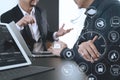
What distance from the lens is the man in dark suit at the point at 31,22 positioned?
1405 mm

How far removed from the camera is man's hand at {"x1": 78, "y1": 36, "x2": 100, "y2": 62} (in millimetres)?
1183

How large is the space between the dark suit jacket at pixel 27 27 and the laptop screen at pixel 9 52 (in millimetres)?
523

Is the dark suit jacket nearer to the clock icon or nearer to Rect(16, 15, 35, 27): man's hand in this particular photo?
Rect(16, 15, 35, 27): man's hand

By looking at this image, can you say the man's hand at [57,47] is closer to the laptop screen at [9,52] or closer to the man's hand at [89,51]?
the man's hand at [89,51]

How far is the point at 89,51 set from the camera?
121cm

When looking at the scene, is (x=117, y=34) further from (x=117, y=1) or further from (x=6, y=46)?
(x=6, y=46)

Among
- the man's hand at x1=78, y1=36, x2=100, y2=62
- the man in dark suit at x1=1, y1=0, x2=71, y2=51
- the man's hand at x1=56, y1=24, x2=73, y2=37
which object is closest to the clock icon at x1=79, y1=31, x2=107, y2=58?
the man's hand at x1=78, y1=36, x2=100, y2=62

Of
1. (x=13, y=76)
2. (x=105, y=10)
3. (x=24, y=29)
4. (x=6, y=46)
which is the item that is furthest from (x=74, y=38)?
(x=13, y=76)

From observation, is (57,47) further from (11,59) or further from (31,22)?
(11,59)

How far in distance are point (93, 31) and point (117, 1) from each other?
0.58ft

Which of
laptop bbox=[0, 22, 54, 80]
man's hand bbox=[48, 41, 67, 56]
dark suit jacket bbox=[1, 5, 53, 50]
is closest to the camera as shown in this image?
laptop bbox=[0, 22, 54, 80]

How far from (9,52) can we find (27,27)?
0.63m

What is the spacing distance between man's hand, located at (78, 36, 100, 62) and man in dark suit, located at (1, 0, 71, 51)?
23 cm

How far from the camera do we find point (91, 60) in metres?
1.23
